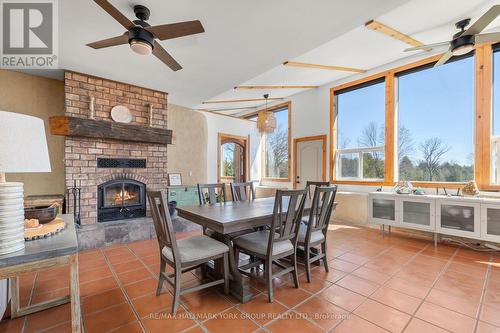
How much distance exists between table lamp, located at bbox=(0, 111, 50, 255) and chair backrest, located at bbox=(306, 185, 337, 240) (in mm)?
2066

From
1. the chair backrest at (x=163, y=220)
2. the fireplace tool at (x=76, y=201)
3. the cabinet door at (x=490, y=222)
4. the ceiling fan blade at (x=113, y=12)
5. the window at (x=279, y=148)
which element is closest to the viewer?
the ceiling fan blade at (x=113, y=12)

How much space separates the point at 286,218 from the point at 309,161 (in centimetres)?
377

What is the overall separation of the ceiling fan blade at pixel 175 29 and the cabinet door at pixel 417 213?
12.7 feet

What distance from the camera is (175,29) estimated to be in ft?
6.44

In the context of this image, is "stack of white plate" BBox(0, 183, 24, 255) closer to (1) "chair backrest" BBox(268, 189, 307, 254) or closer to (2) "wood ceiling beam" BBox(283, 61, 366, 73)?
(1) "chair backrest" BBox(268, 189, 307, 254)

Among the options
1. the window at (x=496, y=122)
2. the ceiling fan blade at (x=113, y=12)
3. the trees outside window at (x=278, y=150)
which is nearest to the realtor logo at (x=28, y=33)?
the ceiling fan blade at (x=113, y=12)

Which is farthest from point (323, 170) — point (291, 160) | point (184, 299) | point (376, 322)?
point (184, 299)

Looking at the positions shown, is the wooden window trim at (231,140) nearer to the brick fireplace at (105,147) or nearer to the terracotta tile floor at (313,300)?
the brick fireplace at (105,147)

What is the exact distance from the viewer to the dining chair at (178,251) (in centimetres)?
180

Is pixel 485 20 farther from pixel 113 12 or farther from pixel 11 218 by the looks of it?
pixel 11 218

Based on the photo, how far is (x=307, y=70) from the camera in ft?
14.3

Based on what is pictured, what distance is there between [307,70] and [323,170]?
2.26 m

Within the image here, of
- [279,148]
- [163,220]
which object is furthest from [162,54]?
[279,148]

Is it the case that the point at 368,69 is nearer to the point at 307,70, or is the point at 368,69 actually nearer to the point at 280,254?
the point at 307,70
